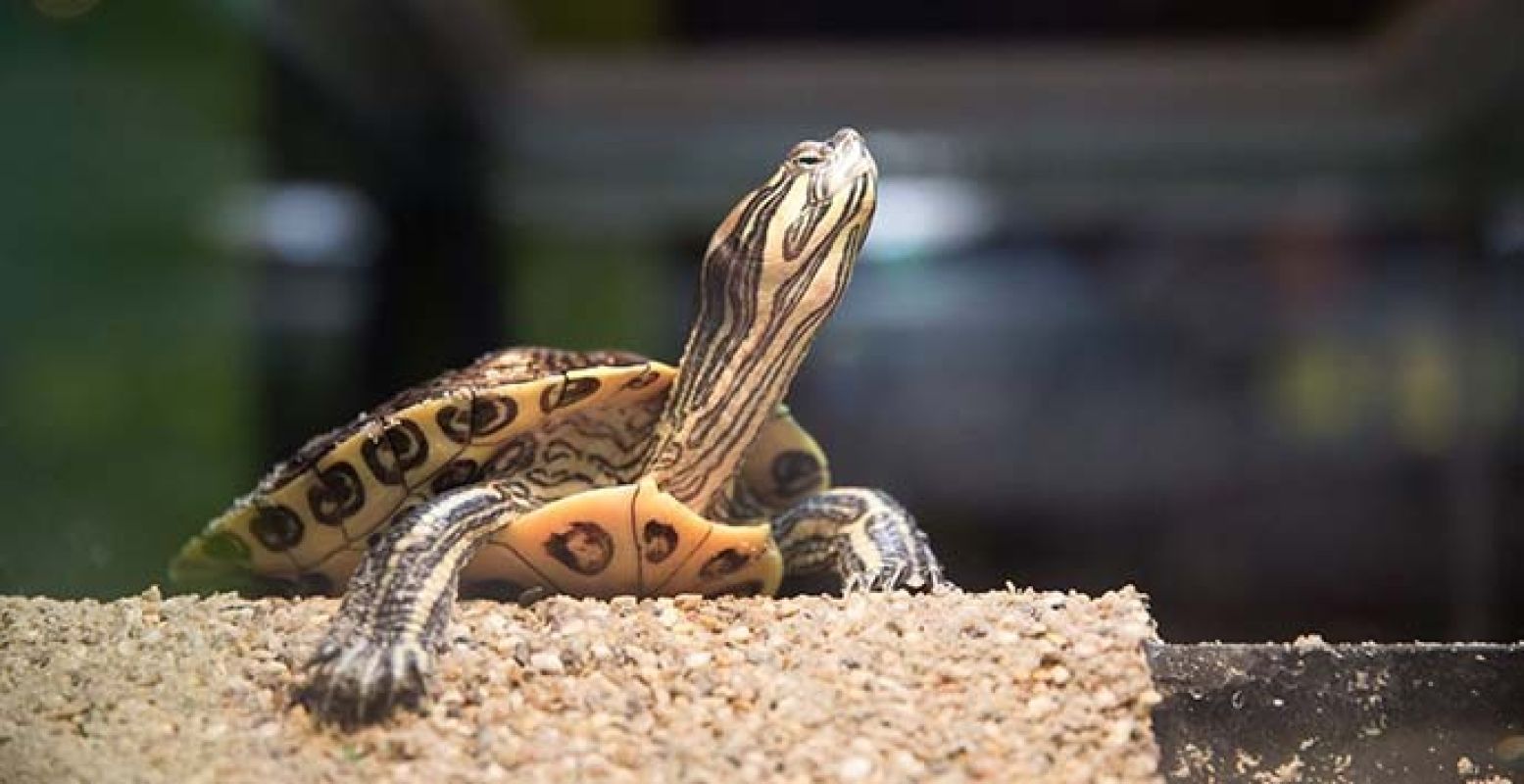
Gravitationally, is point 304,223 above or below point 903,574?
above

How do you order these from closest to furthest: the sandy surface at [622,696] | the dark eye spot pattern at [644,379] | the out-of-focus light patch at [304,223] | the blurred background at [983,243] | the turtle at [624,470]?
the sandy surface at [622,696] → the turtle at [624,470] → the dark eye spot pattern at [644,379] → the blurred background at [983,243] → the out-of-focus light patch at [304,223]

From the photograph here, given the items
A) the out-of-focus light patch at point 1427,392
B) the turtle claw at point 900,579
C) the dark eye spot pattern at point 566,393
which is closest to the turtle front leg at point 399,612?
the dark eye spot pattern at point 566,393

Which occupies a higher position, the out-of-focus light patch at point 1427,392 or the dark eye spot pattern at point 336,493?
the out-of-focus light patch at point 1427,392

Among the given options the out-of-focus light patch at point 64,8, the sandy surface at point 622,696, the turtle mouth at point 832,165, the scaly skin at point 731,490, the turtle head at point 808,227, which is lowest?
the sandy surface at point 622,696

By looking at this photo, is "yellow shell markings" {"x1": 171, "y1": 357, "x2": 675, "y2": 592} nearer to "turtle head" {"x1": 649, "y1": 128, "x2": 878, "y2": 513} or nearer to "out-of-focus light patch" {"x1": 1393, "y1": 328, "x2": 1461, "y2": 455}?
"turtle head" {"x1": 649, "y1": 128, "x2": 878, "y2": 513}

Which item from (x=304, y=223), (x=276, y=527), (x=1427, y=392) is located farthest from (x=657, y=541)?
(x=1427, y=392)

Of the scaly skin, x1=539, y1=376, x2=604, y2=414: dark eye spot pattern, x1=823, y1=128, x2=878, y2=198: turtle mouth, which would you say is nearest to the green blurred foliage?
the scaly skin

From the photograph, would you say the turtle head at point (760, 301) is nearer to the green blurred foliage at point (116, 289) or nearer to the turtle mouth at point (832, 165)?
the turtle mouth at point (832, 165)

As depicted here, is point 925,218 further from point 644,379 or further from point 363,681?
point 363,681
